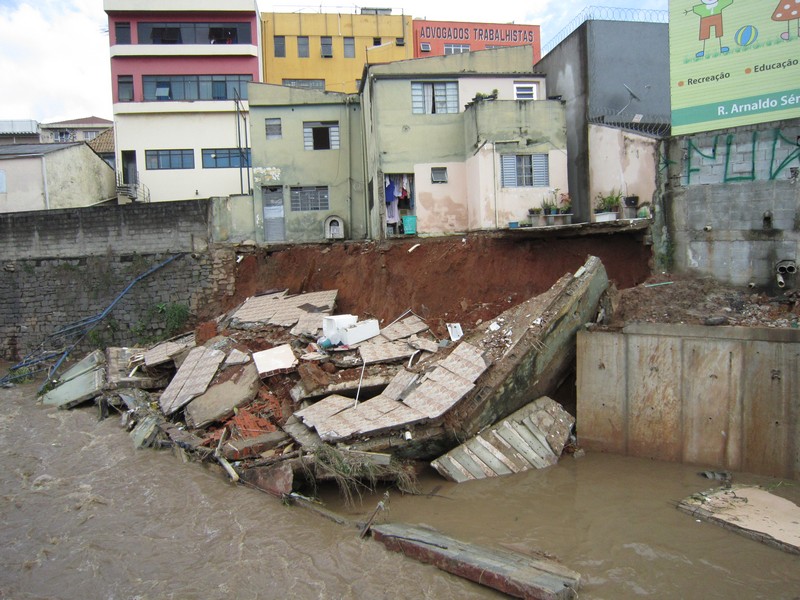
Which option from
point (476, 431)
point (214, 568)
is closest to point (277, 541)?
point (214, 568)

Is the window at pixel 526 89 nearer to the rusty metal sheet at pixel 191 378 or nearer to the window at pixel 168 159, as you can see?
the rusty metal sheet at pixel 191 378

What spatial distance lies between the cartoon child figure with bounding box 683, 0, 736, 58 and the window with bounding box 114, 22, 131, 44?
24794mm

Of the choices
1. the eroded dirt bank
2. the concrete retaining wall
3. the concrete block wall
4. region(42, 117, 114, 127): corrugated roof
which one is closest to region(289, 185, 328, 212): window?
the eroded dirt bank

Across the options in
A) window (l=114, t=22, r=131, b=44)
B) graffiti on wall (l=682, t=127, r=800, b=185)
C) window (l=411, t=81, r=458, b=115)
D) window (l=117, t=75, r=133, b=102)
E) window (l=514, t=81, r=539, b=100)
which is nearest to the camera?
graffiti on wall (l=682, t=127, r=800, b=185)

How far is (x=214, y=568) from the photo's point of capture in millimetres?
6652

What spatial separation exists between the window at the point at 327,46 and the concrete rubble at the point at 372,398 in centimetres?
2243

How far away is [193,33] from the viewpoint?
2706 centimetres

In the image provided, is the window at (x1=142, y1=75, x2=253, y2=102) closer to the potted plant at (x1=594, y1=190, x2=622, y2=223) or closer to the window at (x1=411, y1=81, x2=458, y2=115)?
the window at (x1=411, y1=81, x2=458, y2=115)

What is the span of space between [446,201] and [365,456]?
1093 centimetres

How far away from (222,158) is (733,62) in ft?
69.2

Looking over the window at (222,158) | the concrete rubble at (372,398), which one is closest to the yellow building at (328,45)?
the window at (222,158)

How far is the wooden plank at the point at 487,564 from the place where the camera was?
569 centimetres

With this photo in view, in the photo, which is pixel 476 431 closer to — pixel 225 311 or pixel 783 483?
pixel 783 483

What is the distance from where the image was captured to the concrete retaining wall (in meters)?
8.18
